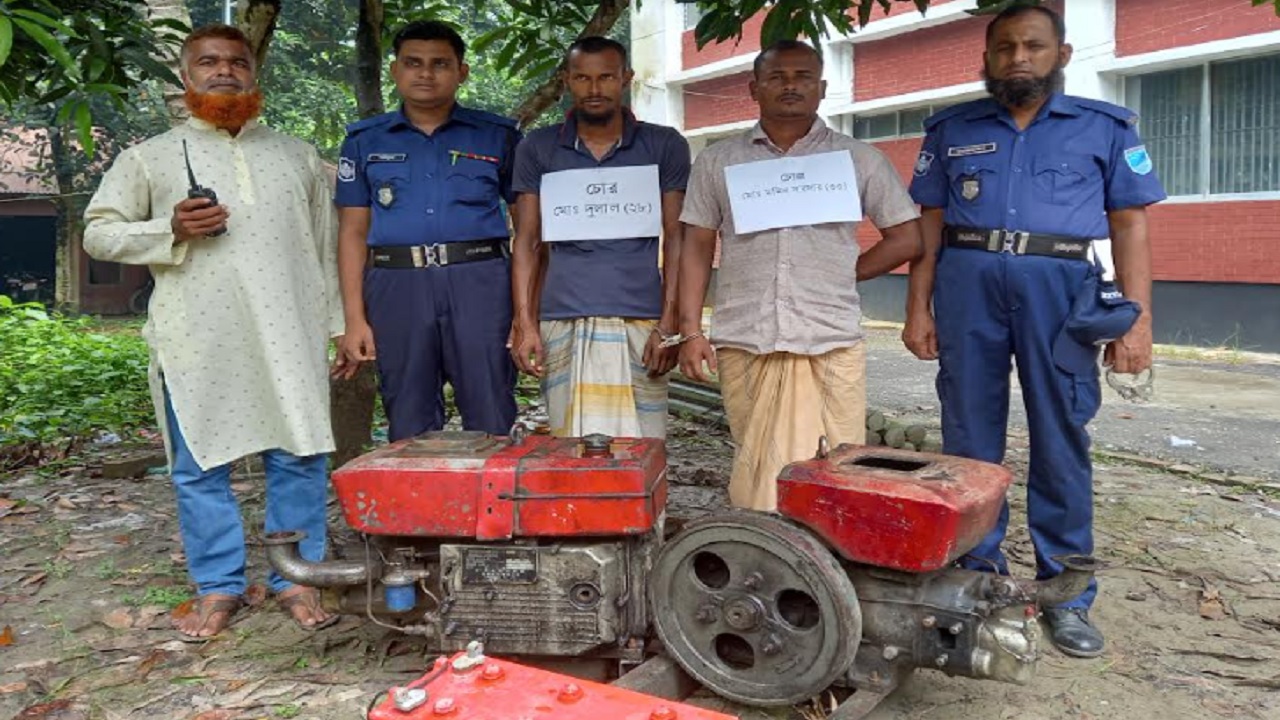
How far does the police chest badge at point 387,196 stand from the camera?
3.38 meters

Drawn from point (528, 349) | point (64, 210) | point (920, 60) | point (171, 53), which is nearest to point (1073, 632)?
point (528, 349)

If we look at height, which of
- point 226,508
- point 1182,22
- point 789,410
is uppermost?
point 1182,22

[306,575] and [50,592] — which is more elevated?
[306,575]

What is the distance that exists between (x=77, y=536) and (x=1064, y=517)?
12.4 feet

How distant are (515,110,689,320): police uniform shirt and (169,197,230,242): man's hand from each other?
0.96 m

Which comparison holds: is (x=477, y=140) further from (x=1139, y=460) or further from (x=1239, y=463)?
(x=1239, y=463)

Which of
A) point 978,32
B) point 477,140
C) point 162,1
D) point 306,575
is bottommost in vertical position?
point 306,575

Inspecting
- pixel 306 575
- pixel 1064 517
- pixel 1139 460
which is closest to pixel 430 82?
pixel 306 575

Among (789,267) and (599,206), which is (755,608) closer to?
(789,267)

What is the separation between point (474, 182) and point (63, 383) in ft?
17.9

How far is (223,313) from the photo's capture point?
316 cm

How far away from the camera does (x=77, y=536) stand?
13.9ft

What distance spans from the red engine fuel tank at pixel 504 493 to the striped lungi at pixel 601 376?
62 centimetres

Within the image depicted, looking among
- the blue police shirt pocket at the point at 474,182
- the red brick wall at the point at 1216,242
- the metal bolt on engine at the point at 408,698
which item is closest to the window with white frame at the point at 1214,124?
the red brick wall at the point at 1216,242
